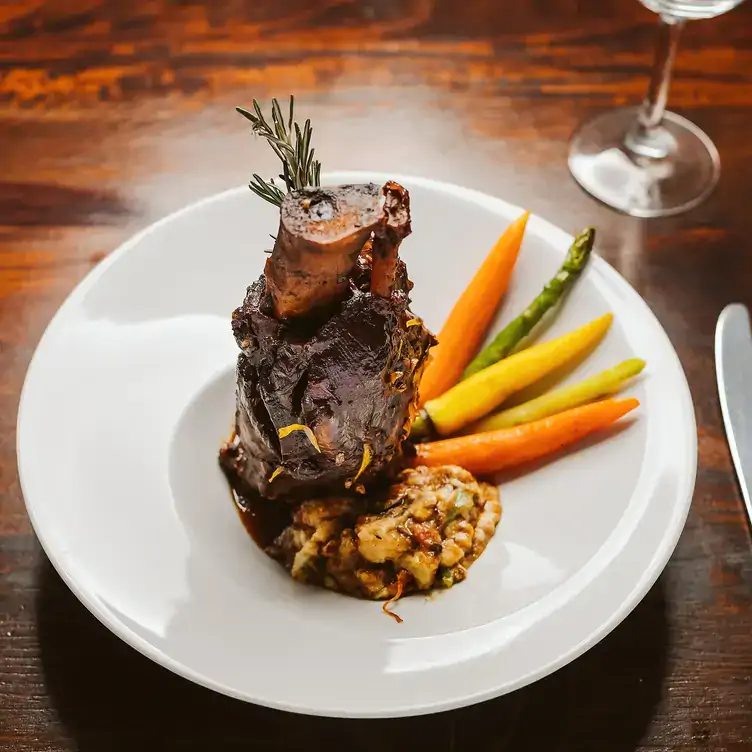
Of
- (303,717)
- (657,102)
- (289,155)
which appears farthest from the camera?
(657,102)

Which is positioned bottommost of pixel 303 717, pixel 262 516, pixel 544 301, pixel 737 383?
pixel 303 717

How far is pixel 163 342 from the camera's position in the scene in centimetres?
198

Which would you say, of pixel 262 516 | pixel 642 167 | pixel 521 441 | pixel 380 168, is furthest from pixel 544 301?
pixel 642 167

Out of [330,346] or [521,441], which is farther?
[521,441]

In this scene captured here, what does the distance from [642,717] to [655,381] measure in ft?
2.27

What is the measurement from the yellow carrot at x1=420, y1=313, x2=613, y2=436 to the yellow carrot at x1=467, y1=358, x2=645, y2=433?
1.3 inches

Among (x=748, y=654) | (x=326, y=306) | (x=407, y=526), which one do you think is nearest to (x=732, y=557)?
(x=748, y=654)

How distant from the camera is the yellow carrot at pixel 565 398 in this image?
1.89 m

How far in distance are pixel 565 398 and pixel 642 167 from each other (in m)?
1.29

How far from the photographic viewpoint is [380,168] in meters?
2.81

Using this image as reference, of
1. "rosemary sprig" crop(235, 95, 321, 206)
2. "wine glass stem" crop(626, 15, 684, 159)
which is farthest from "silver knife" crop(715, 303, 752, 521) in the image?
"rosemary sprig" crop(235, 95, 321, 206)

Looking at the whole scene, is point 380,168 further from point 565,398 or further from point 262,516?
point 262,516

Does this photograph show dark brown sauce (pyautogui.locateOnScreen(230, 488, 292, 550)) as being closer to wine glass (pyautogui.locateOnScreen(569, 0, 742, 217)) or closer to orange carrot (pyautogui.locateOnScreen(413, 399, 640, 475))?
orange carrot (pyautogui.locateOnScreen(413, 399, 640, 475))

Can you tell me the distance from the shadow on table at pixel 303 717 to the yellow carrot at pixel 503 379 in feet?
1.90
